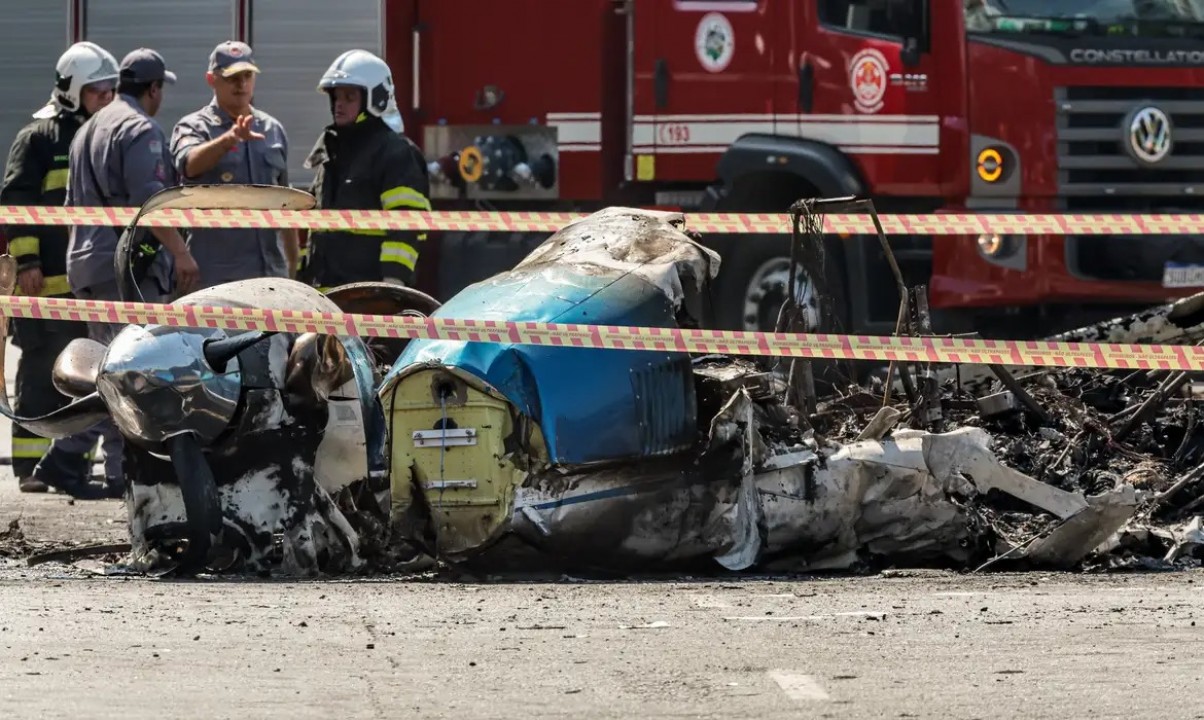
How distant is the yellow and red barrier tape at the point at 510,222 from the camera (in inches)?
328

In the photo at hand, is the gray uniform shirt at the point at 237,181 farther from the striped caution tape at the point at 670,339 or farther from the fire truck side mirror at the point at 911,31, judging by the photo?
the fire truck side mirror at the point at 911,31

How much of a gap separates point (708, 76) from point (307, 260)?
Result: 327cm

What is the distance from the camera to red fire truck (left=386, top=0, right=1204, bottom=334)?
37.8ft

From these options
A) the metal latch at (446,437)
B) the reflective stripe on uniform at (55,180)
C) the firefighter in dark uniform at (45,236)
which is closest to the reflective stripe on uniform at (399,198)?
the firefighter in dark uniform at (45,236)

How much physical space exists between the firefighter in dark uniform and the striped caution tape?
2.42 meters

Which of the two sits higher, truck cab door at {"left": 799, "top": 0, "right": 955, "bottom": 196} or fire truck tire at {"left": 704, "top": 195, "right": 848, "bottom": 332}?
truck cab door at {"left": 799, "top": 0, "right": 955, "bottom": 196}

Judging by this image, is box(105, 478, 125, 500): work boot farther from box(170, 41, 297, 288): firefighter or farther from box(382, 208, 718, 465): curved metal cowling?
box(382, 208, 718, 465): curved metal cowling

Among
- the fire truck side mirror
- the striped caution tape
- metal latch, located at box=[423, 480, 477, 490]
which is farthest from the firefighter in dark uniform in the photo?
the fire truck side mirror

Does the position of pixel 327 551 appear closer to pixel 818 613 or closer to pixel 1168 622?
pixel 818 613

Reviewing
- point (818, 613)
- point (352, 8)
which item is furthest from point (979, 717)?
point (352, 8)

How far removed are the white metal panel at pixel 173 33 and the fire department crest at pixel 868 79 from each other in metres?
4.01

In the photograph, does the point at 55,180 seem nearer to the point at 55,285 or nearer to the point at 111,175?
the point at 55,285

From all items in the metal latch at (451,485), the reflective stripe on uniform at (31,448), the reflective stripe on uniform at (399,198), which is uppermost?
the reflective stripe on uniform at (399,198)

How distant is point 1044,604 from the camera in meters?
6.13
